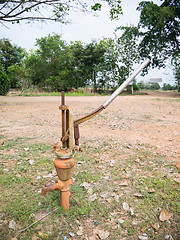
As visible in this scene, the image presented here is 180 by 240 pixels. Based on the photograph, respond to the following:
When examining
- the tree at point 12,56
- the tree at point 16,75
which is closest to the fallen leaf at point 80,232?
the tree at point 16,75

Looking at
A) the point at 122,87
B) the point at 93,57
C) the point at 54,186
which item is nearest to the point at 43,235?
the point at 54,186

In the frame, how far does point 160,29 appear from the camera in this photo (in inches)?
613

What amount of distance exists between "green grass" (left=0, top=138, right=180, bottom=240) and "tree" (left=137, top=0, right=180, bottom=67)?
1532cm

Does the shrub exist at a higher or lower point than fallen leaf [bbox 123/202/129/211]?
higher

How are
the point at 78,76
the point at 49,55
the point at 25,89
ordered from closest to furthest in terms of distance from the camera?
1. the point at 25,89
2. the point at 78,76
3. the point at 49,55

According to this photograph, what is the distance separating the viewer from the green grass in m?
1.52

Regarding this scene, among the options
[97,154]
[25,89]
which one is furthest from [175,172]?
[25,89]

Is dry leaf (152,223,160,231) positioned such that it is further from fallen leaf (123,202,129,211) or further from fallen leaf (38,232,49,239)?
fallen leaf (38,232,49,239)

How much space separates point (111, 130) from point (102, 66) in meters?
13.7

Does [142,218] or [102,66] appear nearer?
[142,218]

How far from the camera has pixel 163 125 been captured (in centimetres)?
448

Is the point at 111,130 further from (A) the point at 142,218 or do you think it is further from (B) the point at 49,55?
(B) the point at 49,55

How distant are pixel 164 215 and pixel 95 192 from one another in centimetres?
68

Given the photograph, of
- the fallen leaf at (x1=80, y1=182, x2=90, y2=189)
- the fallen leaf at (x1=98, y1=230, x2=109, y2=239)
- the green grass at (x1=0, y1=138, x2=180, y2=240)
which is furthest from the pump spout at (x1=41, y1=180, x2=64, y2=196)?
the fallen leaf at (x1=80, y1=182, x2=90, y2=189)
